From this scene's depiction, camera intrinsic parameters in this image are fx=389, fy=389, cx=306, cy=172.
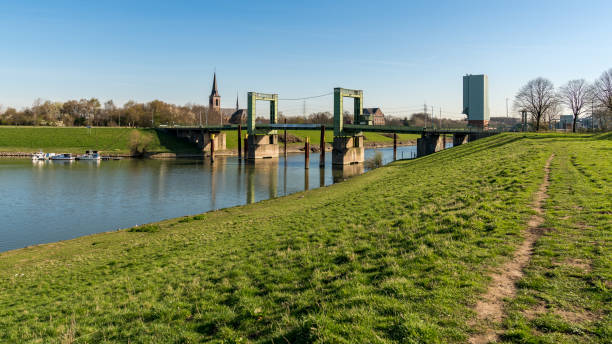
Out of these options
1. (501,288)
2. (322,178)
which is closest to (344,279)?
(501,288)

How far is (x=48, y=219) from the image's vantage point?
32.8 m

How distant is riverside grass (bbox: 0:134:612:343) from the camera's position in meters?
7.66

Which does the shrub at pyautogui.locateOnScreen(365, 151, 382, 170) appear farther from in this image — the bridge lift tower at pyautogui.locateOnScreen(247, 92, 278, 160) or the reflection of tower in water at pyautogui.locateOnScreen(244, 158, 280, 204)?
the bridge lift tower at pyautogui.locateOnScreen(247, 92, 278, 160)

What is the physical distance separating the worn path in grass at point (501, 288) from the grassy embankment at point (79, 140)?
111321mm

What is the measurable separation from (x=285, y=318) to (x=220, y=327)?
1.56 meters

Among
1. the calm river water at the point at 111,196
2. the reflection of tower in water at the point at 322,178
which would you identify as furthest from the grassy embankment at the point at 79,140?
the reflection of tower in water at the point at 322,178

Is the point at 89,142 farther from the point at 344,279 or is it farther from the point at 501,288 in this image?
the point at 501,288

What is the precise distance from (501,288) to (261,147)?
10097 cm

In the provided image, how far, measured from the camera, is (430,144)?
279 ft

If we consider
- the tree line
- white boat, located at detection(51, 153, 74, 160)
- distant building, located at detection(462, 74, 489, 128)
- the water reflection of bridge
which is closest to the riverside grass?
the water reflection of bridge

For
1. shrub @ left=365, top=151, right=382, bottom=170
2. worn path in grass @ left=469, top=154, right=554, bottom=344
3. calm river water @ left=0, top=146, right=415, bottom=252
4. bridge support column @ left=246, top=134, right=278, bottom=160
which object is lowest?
calm river water @ left=0, top=146, right=415, bottom=252

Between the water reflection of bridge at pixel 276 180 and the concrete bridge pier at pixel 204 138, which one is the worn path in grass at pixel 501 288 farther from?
the concrete bridge pier at pixel 204 138

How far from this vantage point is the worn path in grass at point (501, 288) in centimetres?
711

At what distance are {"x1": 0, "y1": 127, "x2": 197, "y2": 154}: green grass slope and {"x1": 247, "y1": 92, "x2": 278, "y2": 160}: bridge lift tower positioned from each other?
936 inches
